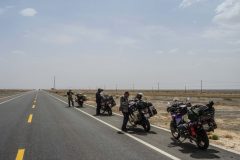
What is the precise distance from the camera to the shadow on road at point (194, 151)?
28.6 ft

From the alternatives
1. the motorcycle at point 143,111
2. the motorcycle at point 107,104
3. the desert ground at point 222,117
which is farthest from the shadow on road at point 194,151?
the motorcycle at point 107,104

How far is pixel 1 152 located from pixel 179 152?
4992mm

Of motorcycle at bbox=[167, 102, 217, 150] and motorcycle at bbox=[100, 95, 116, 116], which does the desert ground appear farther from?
motorcycle at bbox=[100, 95, 116, 116]

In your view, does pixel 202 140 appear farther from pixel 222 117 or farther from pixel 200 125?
pixel 222 117

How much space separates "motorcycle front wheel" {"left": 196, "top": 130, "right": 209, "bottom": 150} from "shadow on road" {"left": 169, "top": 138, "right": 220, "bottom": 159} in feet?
0.46

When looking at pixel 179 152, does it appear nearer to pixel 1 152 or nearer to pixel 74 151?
pixel 74 151

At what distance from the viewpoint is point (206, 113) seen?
965 centimetres

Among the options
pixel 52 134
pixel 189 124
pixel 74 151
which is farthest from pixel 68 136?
pixel 189 124

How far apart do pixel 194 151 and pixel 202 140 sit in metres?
0.51

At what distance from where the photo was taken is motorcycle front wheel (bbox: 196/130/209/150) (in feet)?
31.5

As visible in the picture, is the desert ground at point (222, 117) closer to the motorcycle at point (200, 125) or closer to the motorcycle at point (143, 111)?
the motorcycle at point (200, 125)

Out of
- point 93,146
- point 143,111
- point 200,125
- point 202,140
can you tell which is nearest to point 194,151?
point 202,140

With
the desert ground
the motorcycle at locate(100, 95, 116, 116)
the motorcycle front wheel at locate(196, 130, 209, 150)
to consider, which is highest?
the motorcycle at locate(100, 95, 116, 116)

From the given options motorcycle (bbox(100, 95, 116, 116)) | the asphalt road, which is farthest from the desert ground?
motorcycle (bbox(100, 95, 116, 116))
